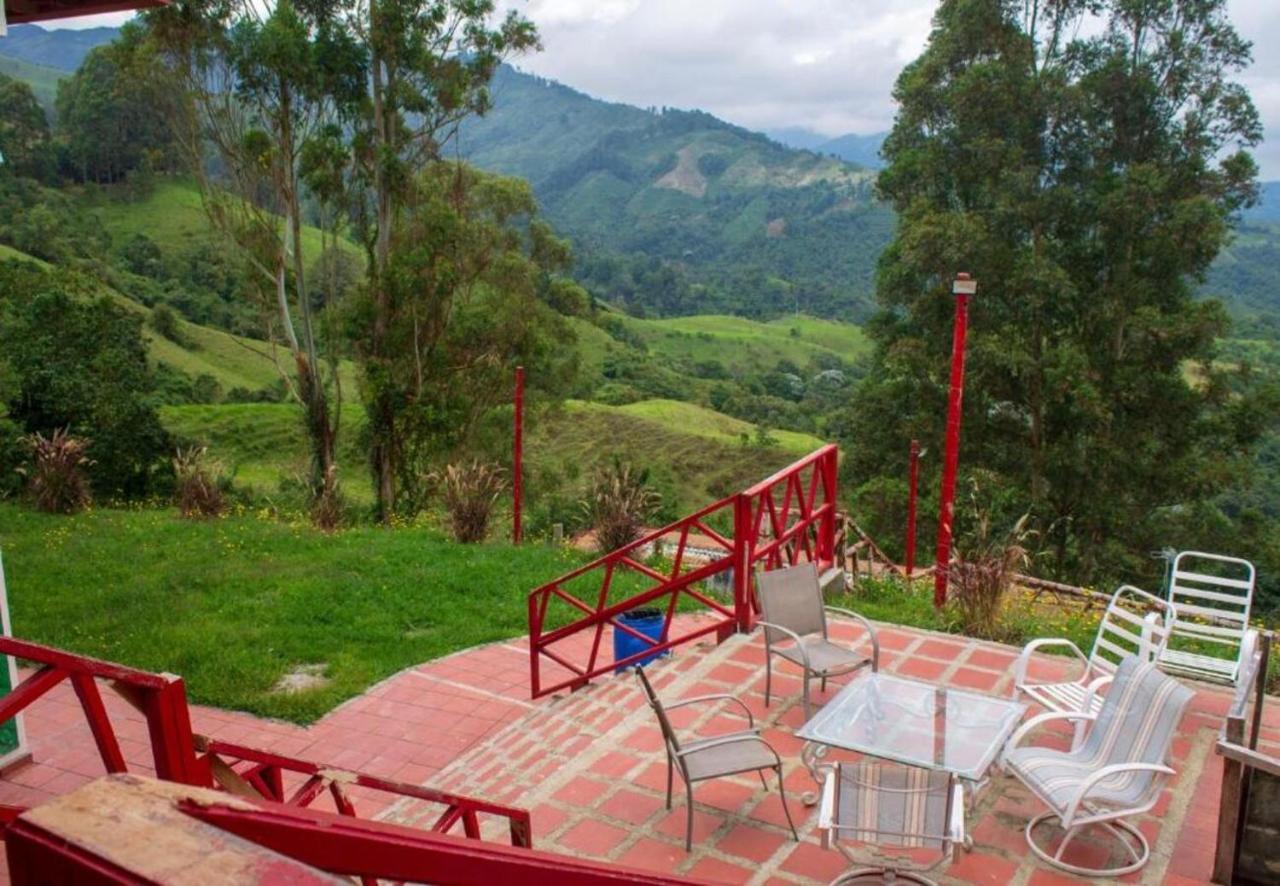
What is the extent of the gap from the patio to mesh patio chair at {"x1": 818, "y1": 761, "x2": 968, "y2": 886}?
1.04ft

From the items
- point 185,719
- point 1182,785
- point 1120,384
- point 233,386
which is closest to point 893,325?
Answer: point 1120,384

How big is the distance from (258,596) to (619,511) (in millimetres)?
3883

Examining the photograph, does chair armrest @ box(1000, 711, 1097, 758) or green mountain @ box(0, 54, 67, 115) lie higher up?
green mountain @ box(0, 54, 67, 115)

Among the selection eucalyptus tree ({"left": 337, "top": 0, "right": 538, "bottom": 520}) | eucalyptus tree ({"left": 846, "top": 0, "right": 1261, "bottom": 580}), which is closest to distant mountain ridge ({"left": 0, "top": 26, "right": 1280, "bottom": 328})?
eucalyptus tree ({"left": 846, "top": 0, "right": 1261, "bottom": 580})

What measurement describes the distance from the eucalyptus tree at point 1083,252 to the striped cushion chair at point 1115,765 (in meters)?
13.2

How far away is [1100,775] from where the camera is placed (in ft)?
12.9

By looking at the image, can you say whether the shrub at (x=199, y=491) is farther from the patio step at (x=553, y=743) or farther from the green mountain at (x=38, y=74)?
the green mountain at (x=38, y=74)

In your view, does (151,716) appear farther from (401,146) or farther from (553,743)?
(401,146)

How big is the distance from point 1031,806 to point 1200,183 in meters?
15.9

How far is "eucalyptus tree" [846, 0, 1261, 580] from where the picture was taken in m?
16.8

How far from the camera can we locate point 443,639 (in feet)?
27.6

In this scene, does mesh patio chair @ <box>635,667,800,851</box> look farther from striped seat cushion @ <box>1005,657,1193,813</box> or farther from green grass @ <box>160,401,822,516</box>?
green grass @ <box>160,401,822,516</box>

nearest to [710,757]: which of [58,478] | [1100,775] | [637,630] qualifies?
[1100,775]

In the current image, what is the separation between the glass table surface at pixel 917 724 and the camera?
14.1 feet
